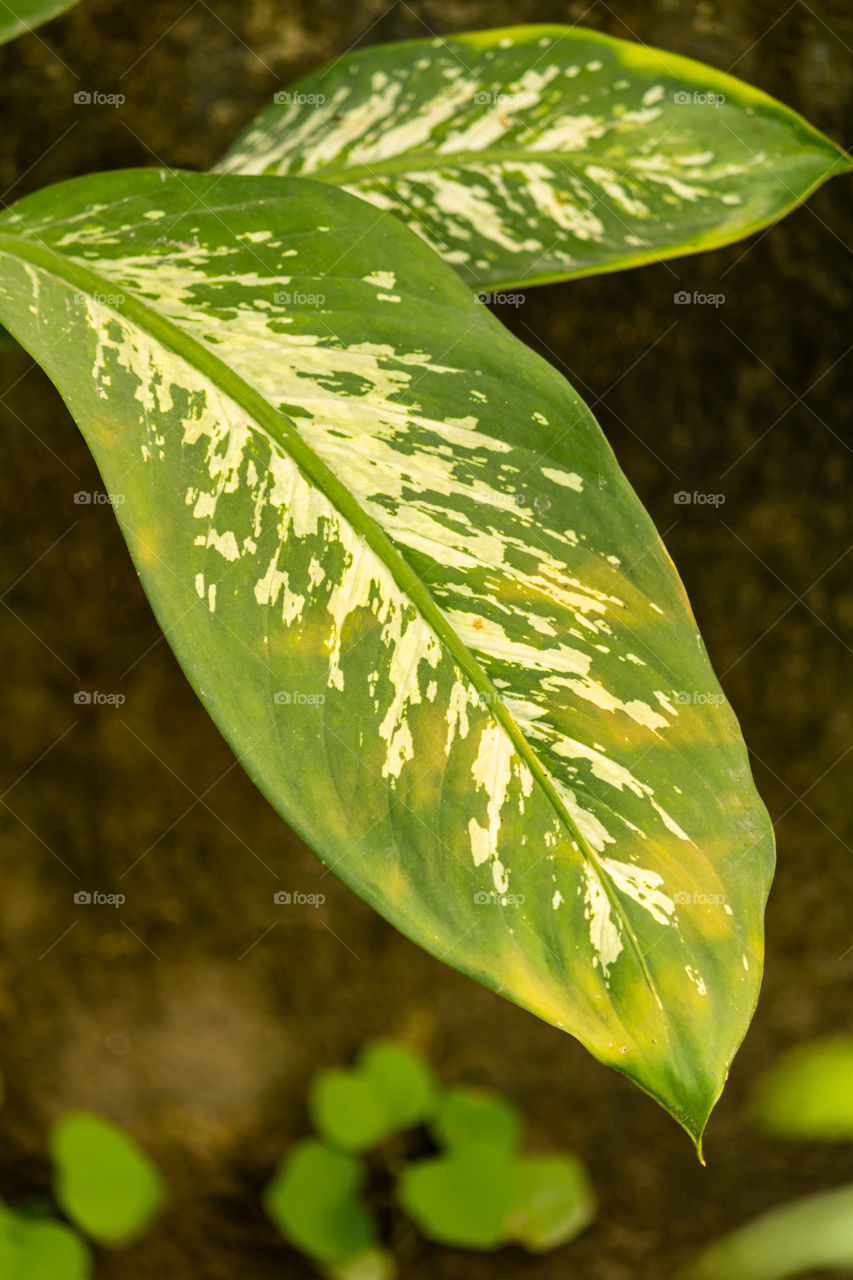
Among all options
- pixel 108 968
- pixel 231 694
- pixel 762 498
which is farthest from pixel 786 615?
pixel 108 968

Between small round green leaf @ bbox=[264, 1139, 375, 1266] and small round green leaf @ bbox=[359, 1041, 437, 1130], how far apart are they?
90mm

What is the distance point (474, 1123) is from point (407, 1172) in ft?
0.29

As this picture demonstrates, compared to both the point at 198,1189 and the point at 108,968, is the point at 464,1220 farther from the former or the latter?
the point at 108,968

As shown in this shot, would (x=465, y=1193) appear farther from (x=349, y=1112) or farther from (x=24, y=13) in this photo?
(x=24, y=13)

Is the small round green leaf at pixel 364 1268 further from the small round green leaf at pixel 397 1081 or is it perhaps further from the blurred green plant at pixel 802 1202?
the blurred green plant at pixel 802 1202

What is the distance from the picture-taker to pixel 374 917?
92 cm

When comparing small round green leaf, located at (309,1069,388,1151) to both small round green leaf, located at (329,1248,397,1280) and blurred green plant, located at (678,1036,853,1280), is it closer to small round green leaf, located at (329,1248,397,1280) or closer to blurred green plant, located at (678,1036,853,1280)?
small round green leaf, located at (329,1248,397,1280)

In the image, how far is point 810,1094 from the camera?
31.2 inches

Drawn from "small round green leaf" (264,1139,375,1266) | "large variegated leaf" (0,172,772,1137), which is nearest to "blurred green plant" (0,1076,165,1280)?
"small round green leaf" (264,1139,375,1266)

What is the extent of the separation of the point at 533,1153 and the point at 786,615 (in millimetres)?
697

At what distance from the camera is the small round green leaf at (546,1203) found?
926mm

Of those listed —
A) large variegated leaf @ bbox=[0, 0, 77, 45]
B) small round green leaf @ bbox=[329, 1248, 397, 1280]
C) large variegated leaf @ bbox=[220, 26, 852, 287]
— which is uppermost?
large variegated leaf @ bbox=[0, 0, 77, 45]

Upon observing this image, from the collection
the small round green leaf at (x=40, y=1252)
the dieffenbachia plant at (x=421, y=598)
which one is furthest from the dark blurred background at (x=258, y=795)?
the dieffenbachia plant at (x=421, y=598)

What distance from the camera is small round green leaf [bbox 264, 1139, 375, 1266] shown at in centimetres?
91
